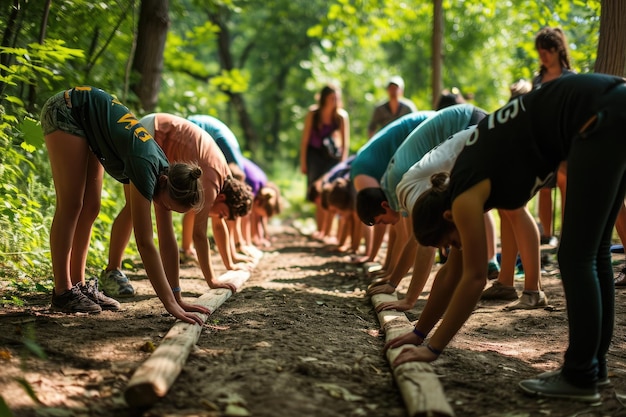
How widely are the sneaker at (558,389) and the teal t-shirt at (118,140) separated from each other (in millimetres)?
2203

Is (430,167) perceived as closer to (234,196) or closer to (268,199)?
(234,196)

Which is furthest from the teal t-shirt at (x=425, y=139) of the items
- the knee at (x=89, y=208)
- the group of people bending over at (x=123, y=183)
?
the knee at (x=89, y=208)

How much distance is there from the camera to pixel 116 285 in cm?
497

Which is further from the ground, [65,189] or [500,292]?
[65,189]

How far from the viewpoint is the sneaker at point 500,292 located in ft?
16.8

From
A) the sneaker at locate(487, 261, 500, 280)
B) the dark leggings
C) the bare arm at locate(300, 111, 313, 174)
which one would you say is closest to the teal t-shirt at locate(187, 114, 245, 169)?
the sneaker at locate(487, 261, 500, 280)

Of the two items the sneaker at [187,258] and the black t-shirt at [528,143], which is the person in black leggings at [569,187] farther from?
the sneaker at [187,258]

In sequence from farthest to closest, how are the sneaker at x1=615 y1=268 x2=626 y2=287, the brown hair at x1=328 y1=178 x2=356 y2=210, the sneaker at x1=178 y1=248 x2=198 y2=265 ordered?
the brown hair at x1=328 y1=178 x2=356 y2=210
the sneaker at x1=178 y1=248 x2=198 y2=265
the sneaker at x1=615 y1=268 x2=626 y2=287

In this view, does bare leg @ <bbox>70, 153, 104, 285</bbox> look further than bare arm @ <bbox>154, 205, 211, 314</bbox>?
Yes

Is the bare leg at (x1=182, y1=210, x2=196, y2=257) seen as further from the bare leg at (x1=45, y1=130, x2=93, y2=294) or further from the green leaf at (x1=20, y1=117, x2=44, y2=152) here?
the bare leg at (x1=45, y1=130, x2=93, y2=294)

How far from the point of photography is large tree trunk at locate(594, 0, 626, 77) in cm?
536

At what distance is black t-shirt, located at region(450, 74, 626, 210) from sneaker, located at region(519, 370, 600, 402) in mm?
782

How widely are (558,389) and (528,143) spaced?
1.06 meters

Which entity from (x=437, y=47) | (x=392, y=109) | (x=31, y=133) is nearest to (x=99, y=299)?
(x=31, y=133)
